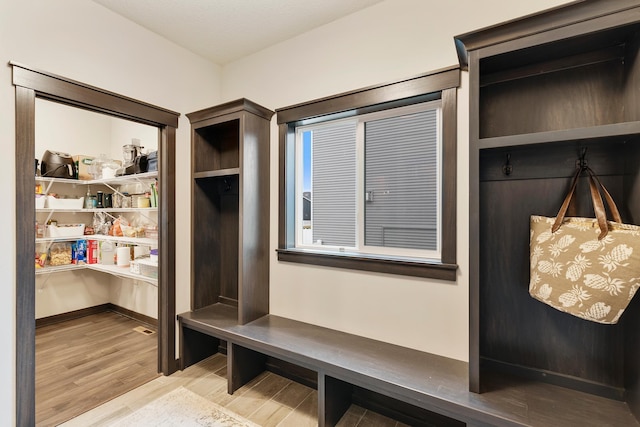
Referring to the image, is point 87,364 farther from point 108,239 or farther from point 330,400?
point 330,400

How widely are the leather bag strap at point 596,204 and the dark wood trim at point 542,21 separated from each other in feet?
2.12

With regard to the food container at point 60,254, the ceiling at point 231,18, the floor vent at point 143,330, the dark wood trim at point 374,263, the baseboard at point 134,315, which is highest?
the ceiling at point 231,18

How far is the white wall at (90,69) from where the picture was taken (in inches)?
64.2

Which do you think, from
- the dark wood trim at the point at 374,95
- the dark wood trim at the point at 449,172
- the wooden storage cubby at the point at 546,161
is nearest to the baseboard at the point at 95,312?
the dark wood trim at the point at 374,95

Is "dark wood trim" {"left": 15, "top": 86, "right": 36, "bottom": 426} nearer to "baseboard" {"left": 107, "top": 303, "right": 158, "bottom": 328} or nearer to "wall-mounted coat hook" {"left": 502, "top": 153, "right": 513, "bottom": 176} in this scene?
"baseboard" {"left": 107, "top": 303, "right": 158, "bottom": 328}

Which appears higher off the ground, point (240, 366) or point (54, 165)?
point (54, 165)

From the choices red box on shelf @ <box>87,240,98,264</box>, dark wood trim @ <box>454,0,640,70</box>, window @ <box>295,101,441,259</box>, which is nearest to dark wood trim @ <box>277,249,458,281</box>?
window @ <box>295,101,441,259</box>

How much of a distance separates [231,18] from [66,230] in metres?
3.11

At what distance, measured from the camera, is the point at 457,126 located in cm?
173

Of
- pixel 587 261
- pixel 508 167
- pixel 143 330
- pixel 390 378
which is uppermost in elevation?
pixel 508 167

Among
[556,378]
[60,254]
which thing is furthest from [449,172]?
[60,254]

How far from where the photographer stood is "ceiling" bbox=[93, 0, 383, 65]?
78.5 inches

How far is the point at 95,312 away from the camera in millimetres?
3844

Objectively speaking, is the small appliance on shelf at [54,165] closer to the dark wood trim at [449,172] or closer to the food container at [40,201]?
the food container at [40,201]
